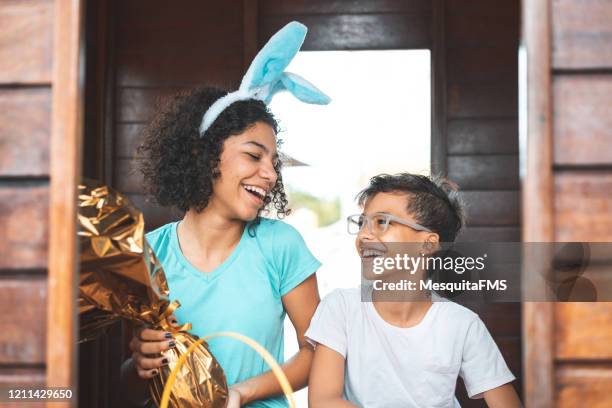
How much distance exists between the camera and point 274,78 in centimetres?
225

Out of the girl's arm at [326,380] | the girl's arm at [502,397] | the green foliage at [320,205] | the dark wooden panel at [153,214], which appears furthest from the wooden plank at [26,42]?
the green foliage at [320,205]

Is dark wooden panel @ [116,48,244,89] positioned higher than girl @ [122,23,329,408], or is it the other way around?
dark wooden panel @ [116,48,244,89]

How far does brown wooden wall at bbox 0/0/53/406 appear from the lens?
1212mm

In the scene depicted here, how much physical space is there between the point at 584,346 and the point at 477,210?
8.90 feet

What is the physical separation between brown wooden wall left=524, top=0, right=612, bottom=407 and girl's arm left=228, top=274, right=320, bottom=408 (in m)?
0.91

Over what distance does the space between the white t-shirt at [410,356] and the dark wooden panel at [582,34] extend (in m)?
0.95

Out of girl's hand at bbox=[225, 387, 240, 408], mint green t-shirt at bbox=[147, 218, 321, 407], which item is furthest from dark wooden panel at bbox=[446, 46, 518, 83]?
girl's hand at bbox=[225, 387, 240, 408]

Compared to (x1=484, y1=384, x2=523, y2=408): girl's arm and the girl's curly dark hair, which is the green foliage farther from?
(x1=484, y1=384, x2=523, y2=408): girl's arm

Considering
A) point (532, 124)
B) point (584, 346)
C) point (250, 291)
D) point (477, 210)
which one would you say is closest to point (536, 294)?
point (584, 346)

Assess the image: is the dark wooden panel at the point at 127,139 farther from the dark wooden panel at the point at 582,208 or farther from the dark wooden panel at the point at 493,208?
the dark wooden panel at the point at 582,208

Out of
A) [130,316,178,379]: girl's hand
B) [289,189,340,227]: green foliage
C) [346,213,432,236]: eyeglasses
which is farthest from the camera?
[289,189,340,227]: green foliage

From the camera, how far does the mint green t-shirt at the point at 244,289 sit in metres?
2.01

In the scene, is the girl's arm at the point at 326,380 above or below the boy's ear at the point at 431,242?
below

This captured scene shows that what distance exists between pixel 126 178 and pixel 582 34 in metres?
3.00
